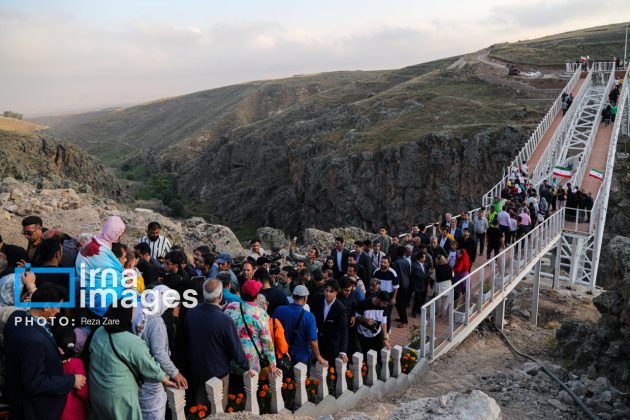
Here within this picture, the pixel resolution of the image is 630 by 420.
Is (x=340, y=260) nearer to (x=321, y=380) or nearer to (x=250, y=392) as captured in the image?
(x=321, y=380)

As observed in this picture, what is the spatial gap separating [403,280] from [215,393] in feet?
17.2

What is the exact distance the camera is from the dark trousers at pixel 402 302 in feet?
29.9

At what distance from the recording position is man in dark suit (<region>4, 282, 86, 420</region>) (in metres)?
3.55

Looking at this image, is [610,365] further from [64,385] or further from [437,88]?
[437,88]

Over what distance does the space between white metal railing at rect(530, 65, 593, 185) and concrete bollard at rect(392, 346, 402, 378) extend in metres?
15.6

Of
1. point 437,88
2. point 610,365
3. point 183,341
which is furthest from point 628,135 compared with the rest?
point 183,341

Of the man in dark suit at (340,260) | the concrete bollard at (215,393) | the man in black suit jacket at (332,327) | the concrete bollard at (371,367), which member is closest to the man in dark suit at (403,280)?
the man in dark suit at (340,260)

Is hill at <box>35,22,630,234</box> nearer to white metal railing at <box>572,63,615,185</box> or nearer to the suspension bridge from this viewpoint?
white metal railing at <box>572,63,615,185</box>

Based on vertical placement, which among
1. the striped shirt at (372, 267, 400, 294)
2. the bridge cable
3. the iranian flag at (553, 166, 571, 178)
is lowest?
the bridge cable

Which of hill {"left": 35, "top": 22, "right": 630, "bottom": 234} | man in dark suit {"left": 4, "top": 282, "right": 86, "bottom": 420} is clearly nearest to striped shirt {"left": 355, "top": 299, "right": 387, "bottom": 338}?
man in dark suit {"left": 4, "top": 282, "right": 86, "bottom": 420}

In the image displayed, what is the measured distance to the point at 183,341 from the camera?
4727mm

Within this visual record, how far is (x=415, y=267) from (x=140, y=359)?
249 inches

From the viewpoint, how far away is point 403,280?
9.00 meters

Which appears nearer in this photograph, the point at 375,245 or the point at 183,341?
the point at 183,341
